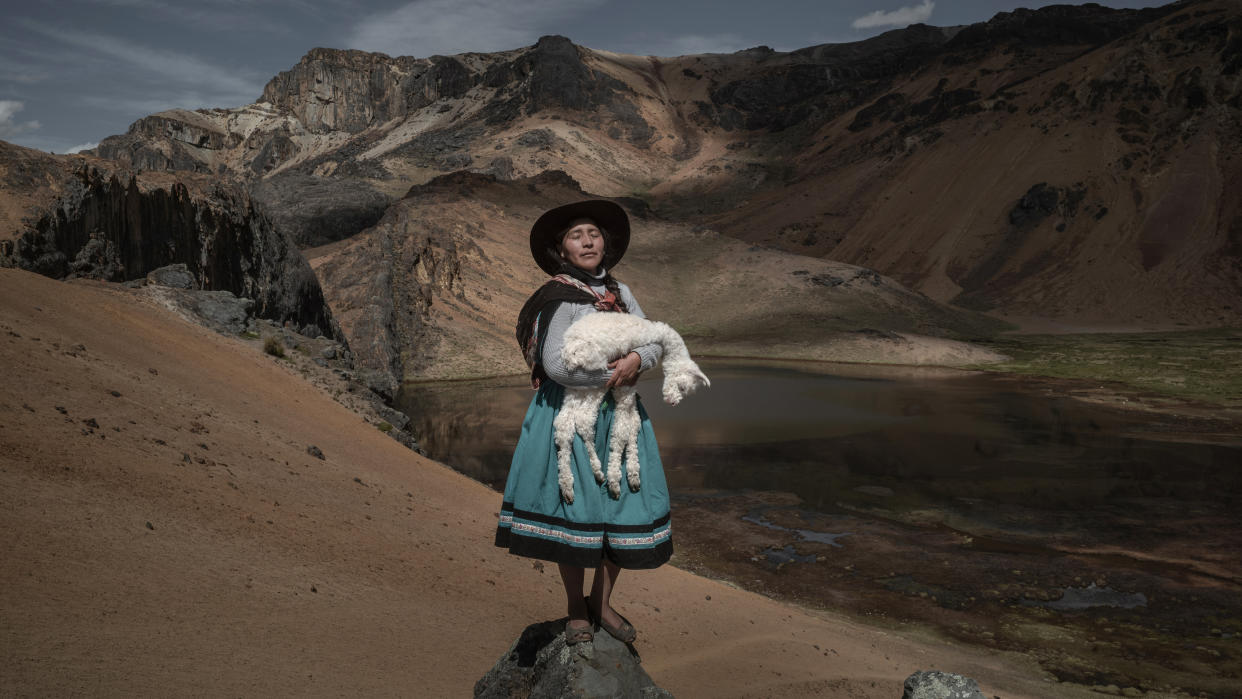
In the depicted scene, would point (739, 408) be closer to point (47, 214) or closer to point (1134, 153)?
point (47, 214)

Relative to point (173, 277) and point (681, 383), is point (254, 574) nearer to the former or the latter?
→ point (681, 383)

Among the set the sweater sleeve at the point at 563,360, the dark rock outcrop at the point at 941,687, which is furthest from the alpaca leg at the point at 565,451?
the dark rock outcrop at the point at 941,687

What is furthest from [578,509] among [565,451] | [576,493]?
[565,451]

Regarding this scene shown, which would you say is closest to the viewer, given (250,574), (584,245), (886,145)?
(584,245)

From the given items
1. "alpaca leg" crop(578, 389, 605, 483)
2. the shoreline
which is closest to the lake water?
the shoreline

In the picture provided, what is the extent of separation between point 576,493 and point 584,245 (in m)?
1.18

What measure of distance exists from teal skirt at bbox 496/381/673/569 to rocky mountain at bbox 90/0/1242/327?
2294 cm

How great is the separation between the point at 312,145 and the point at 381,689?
133091 millimetres

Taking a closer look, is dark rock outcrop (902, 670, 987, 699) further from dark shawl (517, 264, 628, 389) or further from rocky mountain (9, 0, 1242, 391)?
rocky mountain (9, 0, 1242, 391)

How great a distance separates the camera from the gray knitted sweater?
3438 millimetres

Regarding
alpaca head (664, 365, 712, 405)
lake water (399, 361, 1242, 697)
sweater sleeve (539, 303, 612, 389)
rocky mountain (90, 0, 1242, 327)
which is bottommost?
lake water (399, 361, 1242, 697)

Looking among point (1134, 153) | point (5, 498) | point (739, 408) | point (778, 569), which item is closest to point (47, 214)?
point (5, 498)

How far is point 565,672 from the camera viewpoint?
12.2 feet

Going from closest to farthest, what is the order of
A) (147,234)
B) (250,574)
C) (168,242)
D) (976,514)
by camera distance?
1. (250,574)
2. (976,514)
3. (147,234)
4. (168,242)
